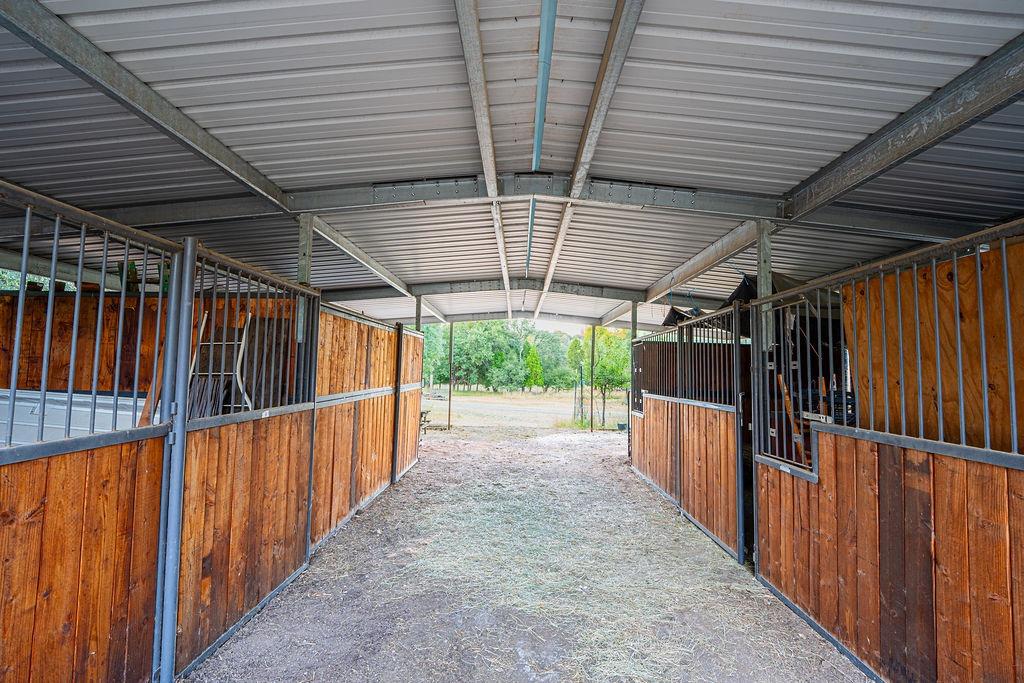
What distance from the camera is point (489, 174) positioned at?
4457 mm

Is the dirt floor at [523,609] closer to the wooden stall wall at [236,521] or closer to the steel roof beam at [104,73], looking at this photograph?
the wooden stall wall at [236,521]

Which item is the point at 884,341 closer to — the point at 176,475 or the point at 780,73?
the point at 780,73

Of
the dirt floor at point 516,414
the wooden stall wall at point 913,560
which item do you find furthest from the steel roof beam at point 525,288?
the wooden stall wall at point 913,560

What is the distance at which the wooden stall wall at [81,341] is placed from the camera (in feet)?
11.4

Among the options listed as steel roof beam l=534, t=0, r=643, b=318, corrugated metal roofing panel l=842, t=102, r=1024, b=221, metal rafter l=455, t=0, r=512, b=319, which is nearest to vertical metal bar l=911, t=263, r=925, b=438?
corrugated metal roofing panel l=842, t=102, r=1024, b=221

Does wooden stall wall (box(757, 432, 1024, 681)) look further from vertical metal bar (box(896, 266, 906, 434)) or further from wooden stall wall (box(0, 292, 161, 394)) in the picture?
wooden stall wall (box(0, 292, 161, 394))

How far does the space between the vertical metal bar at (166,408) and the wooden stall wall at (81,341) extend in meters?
1.29

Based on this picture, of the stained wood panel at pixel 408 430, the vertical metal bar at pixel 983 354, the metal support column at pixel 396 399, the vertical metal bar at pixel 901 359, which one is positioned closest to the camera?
the vertical metal bar at pixel 983 354

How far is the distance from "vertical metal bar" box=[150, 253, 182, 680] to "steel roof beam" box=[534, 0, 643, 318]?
249 cm

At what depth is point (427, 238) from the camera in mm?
6719

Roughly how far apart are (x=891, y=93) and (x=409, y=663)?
4.22m

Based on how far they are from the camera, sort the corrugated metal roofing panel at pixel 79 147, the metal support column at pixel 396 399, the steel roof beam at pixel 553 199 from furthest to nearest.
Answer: the metal support column at pixel 396 399 < the steel roof beam at pixel 553 199 < the corrugated metal roofing panel at pixel 79 147

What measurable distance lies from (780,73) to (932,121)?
0.97 meters

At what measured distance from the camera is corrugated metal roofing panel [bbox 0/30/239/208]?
2.87m
